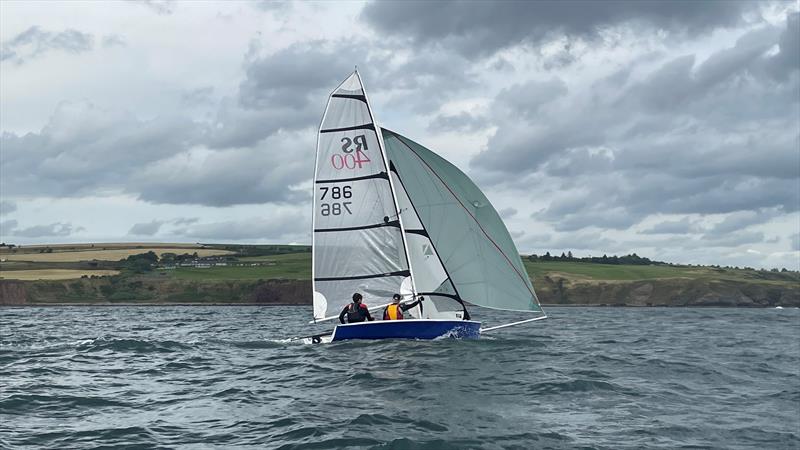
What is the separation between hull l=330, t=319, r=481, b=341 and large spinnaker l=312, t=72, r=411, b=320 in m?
3.21

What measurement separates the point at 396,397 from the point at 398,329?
30.1ft

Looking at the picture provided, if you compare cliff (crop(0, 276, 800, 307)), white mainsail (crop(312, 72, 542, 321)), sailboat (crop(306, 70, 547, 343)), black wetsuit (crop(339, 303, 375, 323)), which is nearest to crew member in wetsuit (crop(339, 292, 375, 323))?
→ black wetsuit (crop(339, 303, 375, 323))

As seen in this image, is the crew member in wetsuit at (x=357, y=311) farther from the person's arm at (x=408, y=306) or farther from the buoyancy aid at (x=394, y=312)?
the person's arm at (x=408, y=306)

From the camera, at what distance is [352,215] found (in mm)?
29094

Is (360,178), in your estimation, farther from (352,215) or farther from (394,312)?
(394,312)

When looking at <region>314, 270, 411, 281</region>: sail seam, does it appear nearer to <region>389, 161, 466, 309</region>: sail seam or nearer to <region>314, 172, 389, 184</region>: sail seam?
<region>389, 161, 466, 309</region>: sail seam

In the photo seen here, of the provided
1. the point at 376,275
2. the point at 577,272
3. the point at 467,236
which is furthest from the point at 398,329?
the point at 577,272

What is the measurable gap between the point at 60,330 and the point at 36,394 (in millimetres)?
27855

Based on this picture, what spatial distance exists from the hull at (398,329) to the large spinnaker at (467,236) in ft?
14.4

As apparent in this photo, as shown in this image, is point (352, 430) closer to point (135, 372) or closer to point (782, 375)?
point (135, 372)

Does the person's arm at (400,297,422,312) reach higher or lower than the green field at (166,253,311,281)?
lower

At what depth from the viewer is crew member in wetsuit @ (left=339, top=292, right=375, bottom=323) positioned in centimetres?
2688

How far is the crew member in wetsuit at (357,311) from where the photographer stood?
2688cm

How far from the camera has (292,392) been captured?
1742 centimetres
